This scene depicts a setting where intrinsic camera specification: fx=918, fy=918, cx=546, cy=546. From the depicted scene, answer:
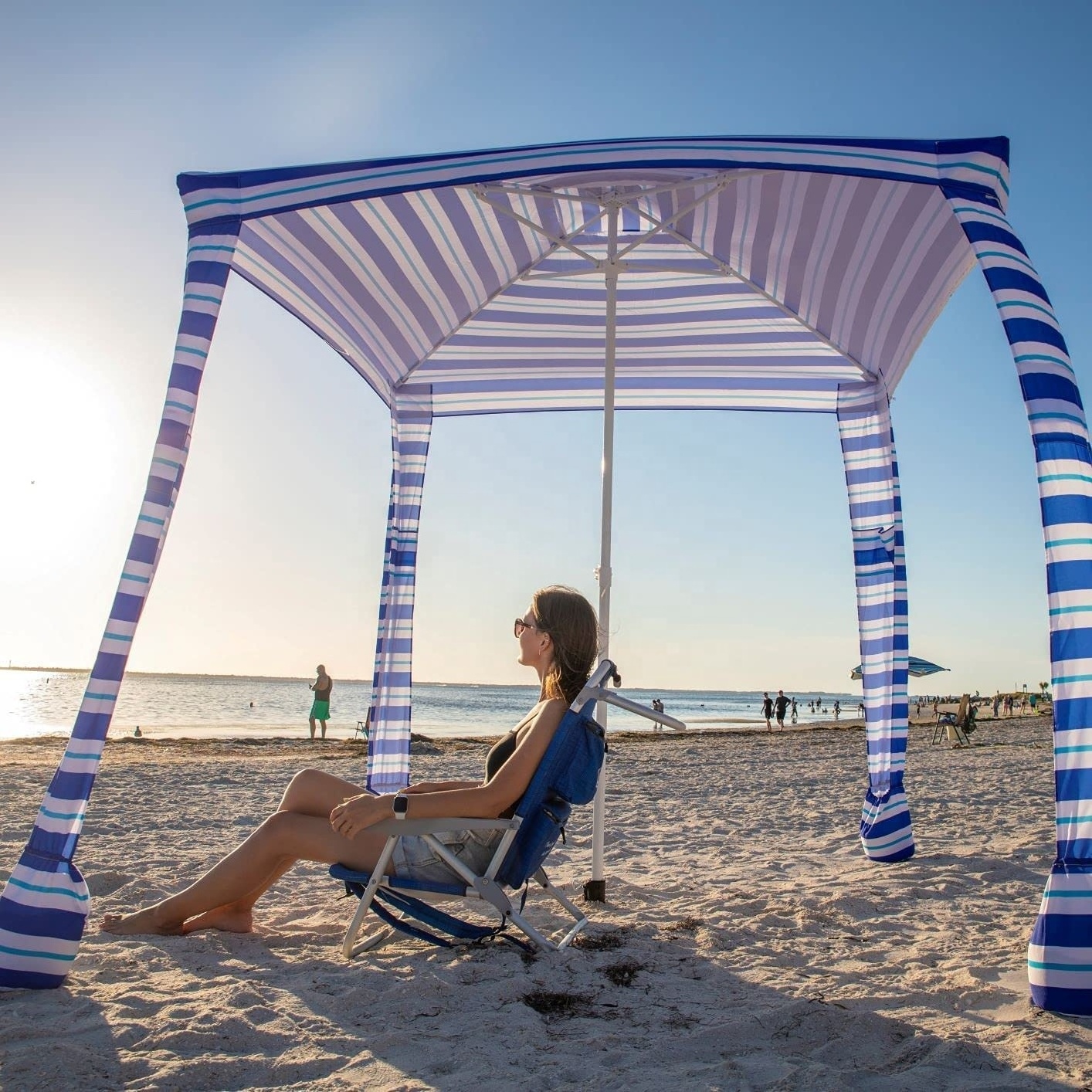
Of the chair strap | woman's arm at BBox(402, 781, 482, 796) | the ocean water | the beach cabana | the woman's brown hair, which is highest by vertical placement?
the beach cabana

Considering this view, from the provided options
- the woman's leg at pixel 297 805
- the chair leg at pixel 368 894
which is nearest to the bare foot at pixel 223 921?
the woman's leg at pixel 297 805

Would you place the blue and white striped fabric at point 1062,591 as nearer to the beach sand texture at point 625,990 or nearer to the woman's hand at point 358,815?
the beach sand texture at point 625,990

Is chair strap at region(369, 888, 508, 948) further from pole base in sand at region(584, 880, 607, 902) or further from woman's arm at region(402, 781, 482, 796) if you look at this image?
pole base in sand at region(584, 880, 607, 902)

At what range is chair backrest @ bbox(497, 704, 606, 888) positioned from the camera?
2.61 meters

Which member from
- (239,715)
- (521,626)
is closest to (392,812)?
(521,626)

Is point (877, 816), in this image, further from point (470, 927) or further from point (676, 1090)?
point (676, 1090)

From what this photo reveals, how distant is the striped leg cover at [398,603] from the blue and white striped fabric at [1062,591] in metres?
3.08

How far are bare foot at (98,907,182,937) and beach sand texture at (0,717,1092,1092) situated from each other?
35mm

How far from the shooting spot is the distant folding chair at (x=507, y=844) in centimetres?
253

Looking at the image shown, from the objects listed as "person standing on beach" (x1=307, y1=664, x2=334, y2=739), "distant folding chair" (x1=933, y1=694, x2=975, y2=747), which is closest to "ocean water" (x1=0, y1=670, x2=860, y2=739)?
"person standing on beach" (x1=307, y1=664, x2=334, y2=739)

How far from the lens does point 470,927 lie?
259 centimetres

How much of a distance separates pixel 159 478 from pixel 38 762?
27.9 ft

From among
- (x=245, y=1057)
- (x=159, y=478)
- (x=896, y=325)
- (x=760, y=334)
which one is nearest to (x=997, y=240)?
(x=896, y=325)

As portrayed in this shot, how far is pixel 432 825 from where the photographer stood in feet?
8.21
